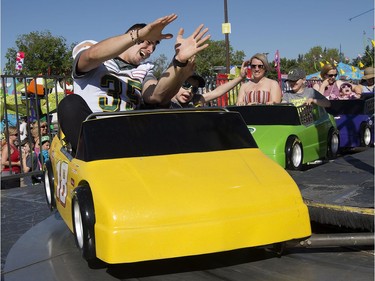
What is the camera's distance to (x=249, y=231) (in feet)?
8.23

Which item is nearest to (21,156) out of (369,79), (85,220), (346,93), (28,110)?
(28,110)

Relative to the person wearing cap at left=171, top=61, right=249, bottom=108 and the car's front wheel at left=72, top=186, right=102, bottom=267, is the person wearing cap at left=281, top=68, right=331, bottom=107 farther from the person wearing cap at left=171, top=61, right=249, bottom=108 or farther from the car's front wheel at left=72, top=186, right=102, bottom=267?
the car's front wheel at left=72, top=186, right=102, bottom=267

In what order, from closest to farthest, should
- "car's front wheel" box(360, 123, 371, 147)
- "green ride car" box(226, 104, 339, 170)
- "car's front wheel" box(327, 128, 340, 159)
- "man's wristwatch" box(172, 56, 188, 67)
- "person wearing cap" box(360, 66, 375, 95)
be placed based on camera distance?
"man's wristwatch" box(172, 56, 188, 67) → "green ride car" box(226, 104, 339, 170) → "car's front wheel" box(327, 128, 340, 159) → "car's front wheel" box(360, 123, 371, 147) → "person wearing cap" box(360, 66, 375, 95)

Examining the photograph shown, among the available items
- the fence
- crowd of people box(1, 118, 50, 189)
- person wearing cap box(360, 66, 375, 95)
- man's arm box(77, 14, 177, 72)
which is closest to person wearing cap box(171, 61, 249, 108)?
man's arm box(77, 14, 177, 72)

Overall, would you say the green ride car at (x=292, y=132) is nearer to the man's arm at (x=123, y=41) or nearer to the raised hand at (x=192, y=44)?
the raised hand at (x=192, y=44)

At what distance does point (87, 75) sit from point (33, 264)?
138cm

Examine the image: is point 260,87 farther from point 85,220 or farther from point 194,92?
point 85,220

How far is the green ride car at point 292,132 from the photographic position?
5.60 m

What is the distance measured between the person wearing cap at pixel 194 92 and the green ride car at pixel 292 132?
38 cm

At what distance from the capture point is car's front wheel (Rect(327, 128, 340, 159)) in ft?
22.5

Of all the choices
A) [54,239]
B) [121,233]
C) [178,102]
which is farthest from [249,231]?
[178,102]

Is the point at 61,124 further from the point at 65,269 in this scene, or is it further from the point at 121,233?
the point at 121,233

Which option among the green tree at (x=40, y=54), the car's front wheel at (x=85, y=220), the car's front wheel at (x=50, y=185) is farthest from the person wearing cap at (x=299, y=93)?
the green tree at (x=40, y=54)

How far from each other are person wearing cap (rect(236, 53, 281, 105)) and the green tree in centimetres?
2540
